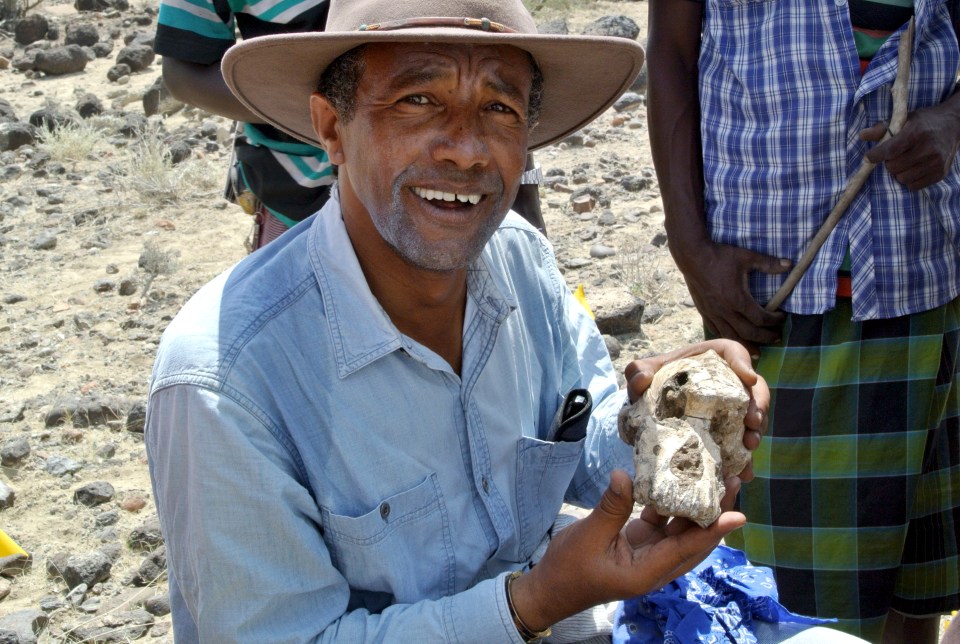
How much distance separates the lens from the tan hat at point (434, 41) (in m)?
2.07

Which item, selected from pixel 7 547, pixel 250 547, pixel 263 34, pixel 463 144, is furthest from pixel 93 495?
pixel 463 144

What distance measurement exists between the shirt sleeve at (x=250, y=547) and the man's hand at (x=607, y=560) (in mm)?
80

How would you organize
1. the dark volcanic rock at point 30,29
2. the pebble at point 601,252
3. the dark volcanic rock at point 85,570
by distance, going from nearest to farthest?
the dark volcanic rock at point 85,570 < the pebble at point 601,252 < the dark volcanic rock at point 30,29

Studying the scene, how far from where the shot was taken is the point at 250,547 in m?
1.98

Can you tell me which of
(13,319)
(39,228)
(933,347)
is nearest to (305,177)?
(933,347)

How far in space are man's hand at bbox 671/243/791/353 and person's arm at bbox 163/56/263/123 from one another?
1.39 meters

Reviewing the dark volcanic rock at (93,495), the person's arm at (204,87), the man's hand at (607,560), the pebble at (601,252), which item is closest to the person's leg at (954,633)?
the man's hand at (607,560)

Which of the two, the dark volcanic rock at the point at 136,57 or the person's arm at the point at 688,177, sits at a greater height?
the person's arm at the point at 688,177

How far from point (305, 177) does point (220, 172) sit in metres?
5.22

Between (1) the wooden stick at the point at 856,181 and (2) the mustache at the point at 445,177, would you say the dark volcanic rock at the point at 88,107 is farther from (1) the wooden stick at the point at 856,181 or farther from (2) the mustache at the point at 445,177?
(2) the mustache at the point at 445,177

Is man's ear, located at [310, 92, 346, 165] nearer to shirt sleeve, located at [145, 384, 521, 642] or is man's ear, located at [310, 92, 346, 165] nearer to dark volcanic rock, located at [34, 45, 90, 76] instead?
shirt sleeve, located at [145, 384, 521, 642]

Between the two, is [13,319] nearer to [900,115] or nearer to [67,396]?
Result: [67,396]

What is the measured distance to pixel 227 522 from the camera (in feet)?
6.40

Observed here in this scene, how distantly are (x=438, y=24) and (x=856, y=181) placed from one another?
1.18 meters
